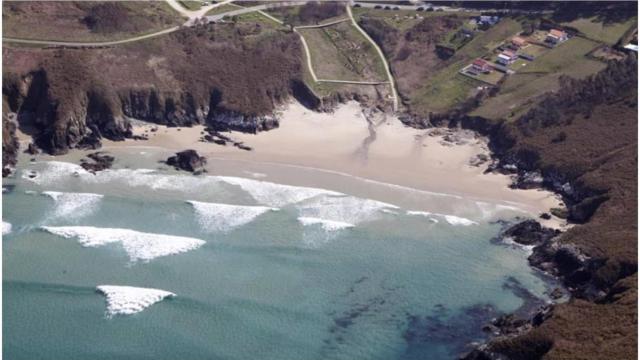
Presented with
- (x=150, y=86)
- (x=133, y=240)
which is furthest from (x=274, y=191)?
(x=150, y=86)

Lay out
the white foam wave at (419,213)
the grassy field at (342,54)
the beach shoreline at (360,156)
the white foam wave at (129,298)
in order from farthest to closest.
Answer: the grassy field at (342,54)
the beach shoreline at (360,156)
the white foam wave at (419,213)
the white foam wave at (129,298)

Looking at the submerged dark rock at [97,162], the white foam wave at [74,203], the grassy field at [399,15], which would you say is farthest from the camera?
the grassy field at [399,15]

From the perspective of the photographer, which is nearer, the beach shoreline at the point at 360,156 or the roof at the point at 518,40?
the beach shoreline at the point at 360,156

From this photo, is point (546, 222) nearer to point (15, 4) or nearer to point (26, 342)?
point (26, 342)

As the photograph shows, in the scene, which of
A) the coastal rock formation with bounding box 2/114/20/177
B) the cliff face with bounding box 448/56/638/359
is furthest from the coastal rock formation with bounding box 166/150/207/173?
the cliff face with bounding box 448/56/638/359

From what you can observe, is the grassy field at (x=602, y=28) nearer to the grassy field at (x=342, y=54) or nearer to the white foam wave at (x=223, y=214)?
the grassy field at (x=342, y=54)

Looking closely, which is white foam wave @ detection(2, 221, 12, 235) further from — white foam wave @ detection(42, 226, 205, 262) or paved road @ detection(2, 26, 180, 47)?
paved road @ detection(2, 26, 180, 47)

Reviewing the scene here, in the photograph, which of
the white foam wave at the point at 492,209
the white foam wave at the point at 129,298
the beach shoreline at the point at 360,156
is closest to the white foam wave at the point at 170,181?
the beach shoreline at the point at 360,156

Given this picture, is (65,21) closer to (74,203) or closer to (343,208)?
(74,203)

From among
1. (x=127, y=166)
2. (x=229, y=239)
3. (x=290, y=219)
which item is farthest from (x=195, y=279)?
(x=127, y=166)
